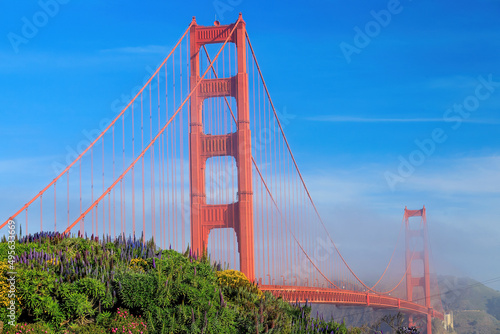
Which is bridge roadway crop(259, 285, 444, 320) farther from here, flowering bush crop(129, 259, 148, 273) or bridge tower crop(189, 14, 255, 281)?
flowering bush crop(129, 259, 148, 273)

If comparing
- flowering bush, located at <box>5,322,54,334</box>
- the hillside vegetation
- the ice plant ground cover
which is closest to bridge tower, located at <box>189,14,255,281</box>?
the ice plant ground cover

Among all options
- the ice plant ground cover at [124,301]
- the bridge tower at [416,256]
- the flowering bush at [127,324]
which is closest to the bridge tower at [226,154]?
the ice plant ground cover at [124,301]

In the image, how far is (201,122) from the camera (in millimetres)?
35812

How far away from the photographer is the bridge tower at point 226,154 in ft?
111

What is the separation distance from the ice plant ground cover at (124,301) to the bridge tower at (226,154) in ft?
Result: 58.4

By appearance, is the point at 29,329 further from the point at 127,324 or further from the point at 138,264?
the point at 138,264

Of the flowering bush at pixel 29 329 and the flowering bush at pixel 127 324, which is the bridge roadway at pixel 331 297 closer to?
the flowering bush at pixel 127 324

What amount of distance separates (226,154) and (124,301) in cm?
2215

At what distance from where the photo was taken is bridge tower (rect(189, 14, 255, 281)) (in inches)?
1337

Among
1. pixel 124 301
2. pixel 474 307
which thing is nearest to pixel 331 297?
pixel 124 301

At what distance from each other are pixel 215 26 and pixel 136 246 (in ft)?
75.5

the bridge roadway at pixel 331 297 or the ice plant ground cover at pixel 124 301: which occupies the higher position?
the ice plant ground cover at pixel 124 301

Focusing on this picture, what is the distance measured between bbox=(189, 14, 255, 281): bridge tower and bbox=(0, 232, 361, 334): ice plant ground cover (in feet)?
58.4

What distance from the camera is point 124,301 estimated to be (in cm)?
1332
